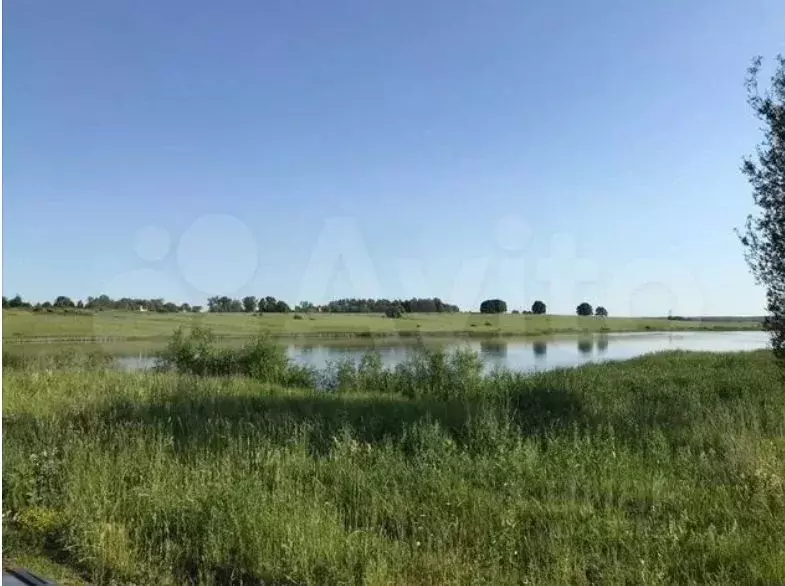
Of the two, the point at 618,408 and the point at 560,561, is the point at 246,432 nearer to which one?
the point at 560,561

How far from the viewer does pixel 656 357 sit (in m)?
30.0

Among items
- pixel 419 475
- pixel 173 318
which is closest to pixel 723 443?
pixel 419 475

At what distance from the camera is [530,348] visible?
1656 inches

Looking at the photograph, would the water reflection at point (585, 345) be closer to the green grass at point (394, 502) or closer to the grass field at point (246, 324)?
the grass field at point (246, 324)

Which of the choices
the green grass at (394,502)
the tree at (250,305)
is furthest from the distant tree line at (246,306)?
the green grass at (394,502)

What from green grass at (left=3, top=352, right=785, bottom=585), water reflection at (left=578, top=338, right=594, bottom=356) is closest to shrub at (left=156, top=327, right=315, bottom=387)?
green grass at (left=3, top=352, right=785, bottom=585)

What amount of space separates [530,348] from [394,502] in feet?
124

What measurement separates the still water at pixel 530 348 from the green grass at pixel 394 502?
22.0 feet

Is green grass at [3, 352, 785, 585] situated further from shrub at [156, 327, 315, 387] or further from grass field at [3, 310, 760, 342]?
grass field at [3, 310, 760, 342]

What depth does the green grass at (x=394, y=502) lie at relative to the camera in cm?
411

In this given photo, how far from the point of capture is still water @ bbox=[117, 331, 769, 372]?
2361 centimetres

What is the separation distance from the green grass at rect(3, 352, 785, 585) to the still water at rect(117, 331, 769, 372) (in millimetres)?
6701

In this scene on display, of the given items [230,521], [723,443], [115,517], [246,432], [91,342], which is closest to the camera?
[230,521]

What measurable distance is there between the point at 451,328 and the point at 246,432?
23.1m
